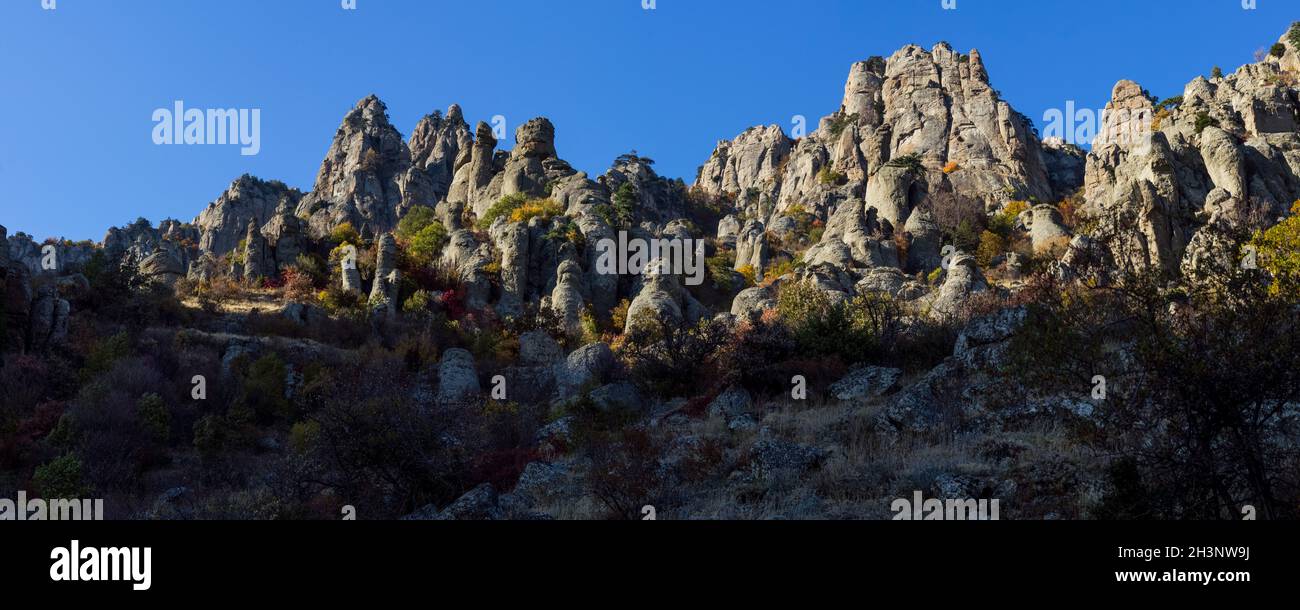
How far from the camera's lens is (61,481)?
14.3 metres

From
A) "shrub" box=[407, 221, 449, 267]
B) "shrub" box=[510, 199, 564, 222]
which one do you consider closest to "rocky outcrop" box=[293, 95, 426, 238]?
"shrub" box=[407, 221, 449, 267]

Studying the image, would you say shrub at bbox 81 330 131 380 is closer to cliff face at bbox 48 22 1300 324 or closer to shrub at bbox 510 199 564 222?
cliff face at bbox 48 22 1300 324

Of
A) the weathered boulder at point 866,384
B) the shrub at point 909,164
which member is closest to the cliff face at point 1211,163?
the shrub at point 909,164

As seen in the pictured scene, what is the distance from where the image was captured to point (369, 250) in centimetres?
4372

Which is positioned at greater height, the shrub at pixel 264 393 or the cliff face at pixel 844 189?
the cliff face at pixel 844 189

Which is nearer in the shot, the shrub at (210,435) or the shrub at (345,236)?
the shrub at (210,435)

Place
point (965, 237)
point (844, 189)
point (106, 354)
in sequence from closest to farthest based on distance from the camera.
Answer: point (106, 354) → point (965, 237) → point (844, 189)

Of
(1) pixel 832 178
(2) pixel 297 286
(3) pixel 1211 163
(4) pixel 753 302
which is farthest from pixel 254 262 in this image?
(3) pixel 1211 163

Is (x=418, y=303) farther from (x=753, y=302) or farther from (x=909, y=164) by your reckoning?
(x=909, y=164)

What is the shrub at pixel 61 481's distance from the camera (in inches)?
555

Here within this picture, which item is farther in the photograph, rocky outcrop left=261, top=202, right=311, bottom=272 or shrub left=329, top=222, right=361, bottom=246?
shrub left=329, top=222, right=361, bottom=246

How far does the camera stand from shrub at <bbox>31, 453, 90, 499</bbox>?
14.1 metres

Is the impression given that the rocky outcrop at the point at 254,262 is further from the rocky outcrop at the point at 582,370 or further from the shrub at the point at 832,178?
the shrub at the point at 832,178
